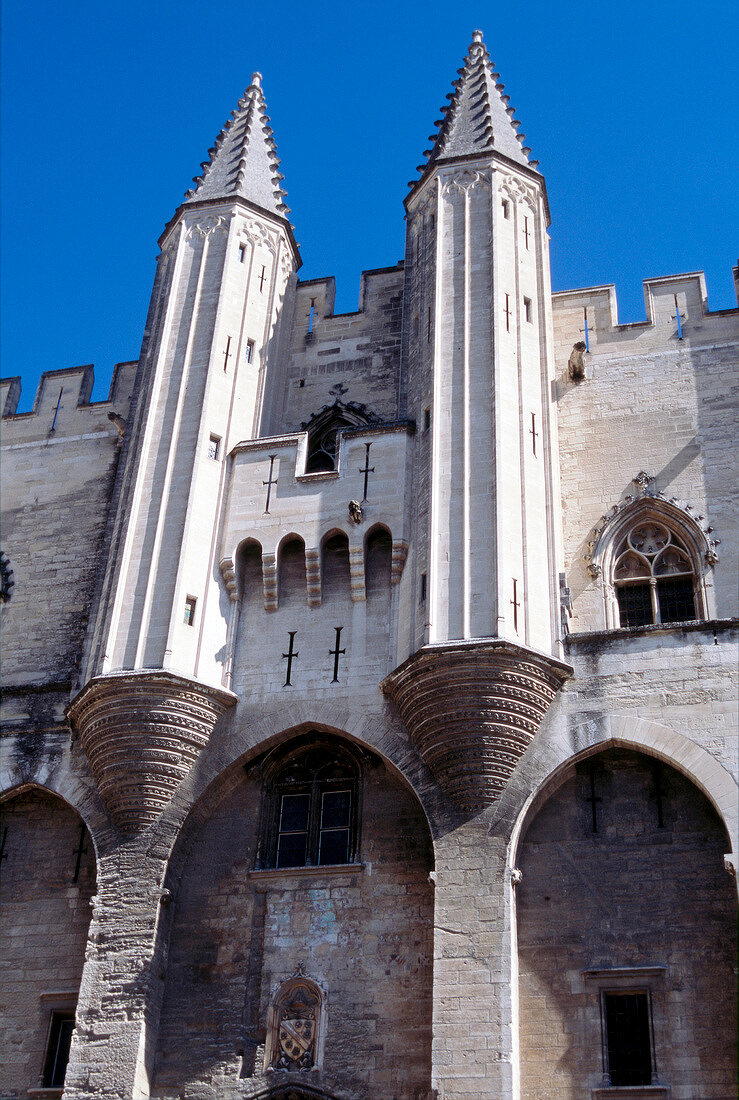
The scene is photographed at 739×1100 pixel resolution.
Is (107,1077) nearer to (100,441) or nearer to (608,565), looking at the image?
(608,565)

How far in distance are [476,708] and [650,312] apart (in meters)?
7.25

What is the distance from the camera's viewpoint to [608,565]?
663 inches

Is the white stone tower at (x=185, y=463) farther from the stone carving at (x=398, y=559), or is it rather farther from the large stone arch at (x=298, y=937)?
the stone carving at (x=398, y=559)

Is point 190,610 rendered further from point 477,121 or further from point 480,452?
point 477,121

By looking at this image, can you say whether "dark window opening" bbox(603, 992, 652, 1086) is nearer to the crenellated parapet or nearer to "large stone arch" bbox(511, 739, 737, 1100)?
"large stone arch" bbox(511, 739, 737, 1100)

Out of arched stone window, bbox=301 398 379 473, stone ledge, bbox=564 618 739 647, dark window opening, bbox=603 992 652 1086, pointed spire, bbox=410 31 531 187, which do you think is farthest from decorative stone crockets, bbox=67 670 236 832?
pointed spire, bbox=410 31 531 187

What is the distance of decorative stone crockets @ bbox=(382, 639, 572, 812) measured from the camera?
14523mm

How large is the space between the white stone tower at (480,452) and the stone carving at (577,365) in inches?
16.7

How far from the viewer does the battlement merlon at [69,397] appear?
21.0 metres

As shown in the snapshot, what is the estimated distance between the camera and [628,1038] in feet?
44.8

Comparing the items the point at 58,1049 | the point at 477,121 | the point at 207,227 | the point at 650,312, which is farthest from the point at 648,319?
the point at 58,1049

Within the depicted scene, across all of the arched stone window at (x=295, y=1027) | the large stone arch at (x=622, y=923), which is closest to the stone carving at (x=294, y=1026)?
the arched stone window at (x=295, y=1027)

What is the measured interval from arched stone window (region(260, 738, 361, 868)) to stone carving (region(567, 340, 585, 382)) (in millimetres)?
6145

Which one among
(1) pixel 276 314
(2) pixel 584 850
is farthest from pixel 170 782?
(1) pixel 276 314
